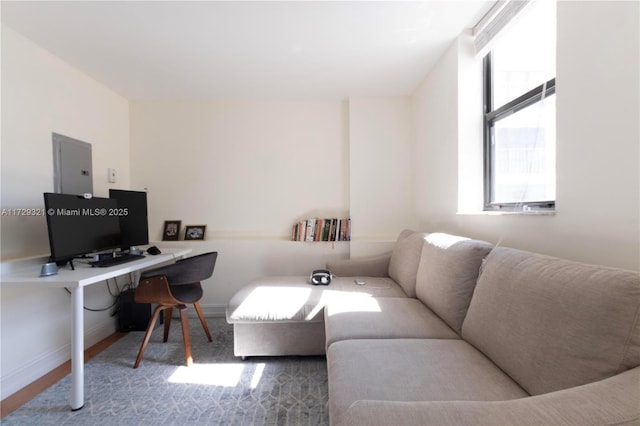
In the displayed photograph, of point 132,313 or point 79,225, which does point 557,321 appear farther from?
point 132,313

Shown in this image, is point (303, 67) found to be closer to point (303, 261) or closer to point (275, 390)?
point (303, 261)

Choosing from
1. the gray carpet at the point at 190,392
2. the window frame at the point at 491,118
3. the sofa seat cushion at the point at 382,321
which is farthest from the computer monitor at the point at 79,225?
the window frame at the point at 491,118

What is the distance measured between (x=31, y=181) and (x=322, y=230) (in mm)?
2446

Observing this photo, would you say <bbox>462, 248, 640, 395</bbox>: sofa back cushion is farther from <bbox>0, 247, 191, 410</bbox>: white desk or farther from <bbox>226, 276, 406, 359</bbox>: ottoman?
<bbox>0, 247, 191, 410</bbox>: white desk

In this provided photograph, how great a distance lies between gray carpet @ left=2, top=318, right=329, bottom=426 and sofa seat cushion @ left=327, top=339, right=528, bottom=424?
22.2 inches

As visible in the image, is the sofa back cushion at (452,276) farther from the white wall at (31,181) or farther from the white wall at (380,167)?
the white wall at (31,181)

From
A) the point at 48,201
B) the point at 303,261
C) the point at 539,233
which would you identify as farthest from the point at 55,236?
the point at 539,233

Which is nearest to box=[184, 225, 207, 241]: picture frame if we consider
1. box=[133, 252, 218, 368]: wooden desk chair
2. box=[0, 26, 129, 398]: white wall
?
box=[0, 26, 129, 398]: white wall

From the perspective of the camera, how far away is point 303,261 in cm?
288

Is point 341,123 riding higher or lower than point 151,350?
higher

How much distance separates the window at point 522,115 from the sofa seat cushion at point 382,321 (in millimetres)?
906

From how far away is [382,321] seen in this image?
148cm

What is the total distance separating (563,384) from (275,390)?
1.44 m

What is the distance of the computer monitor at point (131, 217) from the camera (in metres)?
2.32
